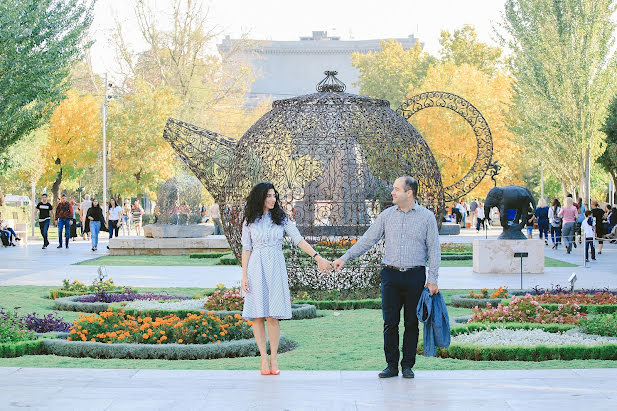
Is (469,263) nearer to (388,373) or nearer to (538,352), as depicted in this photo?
(538,352)

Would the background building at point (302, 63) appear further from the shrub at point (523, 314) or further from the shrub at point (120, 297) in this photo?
the shrub at point (523, 314)

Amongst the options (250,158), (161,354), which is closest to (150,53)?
(250,158)

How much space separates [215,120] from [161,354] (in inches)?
1594

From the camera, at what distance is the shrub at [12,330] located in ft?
31.9

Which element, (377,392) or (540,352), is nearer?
(377,392)

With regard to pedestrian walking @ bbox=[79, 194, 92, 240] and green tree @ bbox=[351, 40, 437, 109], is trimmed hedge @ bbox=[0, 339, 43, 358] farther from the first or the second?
green tree @ bbox=[351, 40, 437, 109]

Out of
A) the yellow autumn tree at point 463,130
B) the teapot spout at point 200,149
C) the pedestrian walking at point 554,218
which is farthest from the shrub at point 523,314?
the yellow autumn tree at point 463,130

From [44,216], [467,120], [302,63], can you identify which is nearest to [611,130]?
[467,120]

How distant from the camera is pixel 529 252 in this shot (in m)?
19.4

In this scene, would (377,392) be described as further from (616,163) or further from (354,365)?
(616,163)

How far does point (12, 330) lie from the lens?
388 inches

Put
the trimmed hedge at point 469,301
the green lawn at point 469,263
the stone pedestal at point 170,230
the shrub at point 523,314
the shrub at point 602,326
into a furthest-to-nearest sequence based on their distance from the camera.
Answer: the stone pedestal at point 170,230 < the green lawn at point 469,263 < the trimmed hedge at point 469,301 < the shrub at point 523,314 < the shrub at point 602,326

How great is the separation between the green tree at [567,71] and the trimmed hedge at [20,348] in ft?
101

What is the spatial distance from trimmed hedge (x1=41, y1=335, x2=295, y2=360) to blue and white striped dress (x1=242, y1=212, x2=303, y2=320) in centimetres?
136
